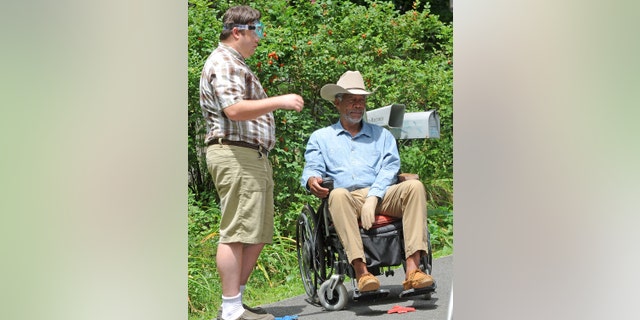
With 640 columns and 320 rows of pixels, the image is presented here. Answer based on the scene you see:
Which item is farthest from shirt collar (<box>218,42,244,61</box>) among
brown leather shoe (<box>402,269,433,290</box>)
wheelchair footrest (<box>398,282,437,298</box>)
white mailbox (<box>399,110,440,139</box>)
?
white mailbox (<box>399,110,440,139</box>)

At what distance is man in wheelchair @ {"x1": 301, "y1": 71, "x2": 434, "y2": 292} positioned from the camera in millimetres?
4906

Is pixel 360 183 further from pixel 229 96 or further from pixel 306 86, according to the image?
pixel 306 86

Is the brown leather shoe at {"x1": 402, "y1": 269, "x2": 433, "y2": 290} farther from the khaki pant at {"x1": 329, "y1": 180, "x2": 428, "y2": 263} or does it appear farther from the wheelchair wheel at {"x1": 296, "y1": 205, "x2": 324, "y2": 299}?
the wheelchair wheel at {"x1": 296, "y1": 205, "x2": 324, "y2": 299}

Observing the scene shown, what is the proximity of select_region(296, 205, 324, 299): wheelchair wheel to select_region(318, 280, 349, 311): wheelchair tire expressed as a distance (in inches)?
3.3

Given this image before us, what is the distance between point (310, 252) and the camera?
5191mm

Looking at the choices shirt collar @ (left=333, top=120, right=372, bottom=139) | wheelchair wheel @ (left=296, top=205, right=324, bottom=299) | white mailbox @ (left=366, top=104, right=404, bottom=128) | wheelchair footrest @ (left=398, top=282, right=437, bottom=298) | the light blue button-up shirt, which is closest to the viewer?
wheelchair footrest @ (left=398, top=282, right=437, bottom=298)

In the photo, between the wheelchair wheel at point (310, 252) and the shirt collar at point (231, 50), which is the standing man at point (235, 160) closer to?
the shirt collar at point (231, 50)

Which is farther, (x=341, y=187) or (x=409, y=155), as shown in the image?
(x=409, y=155)
